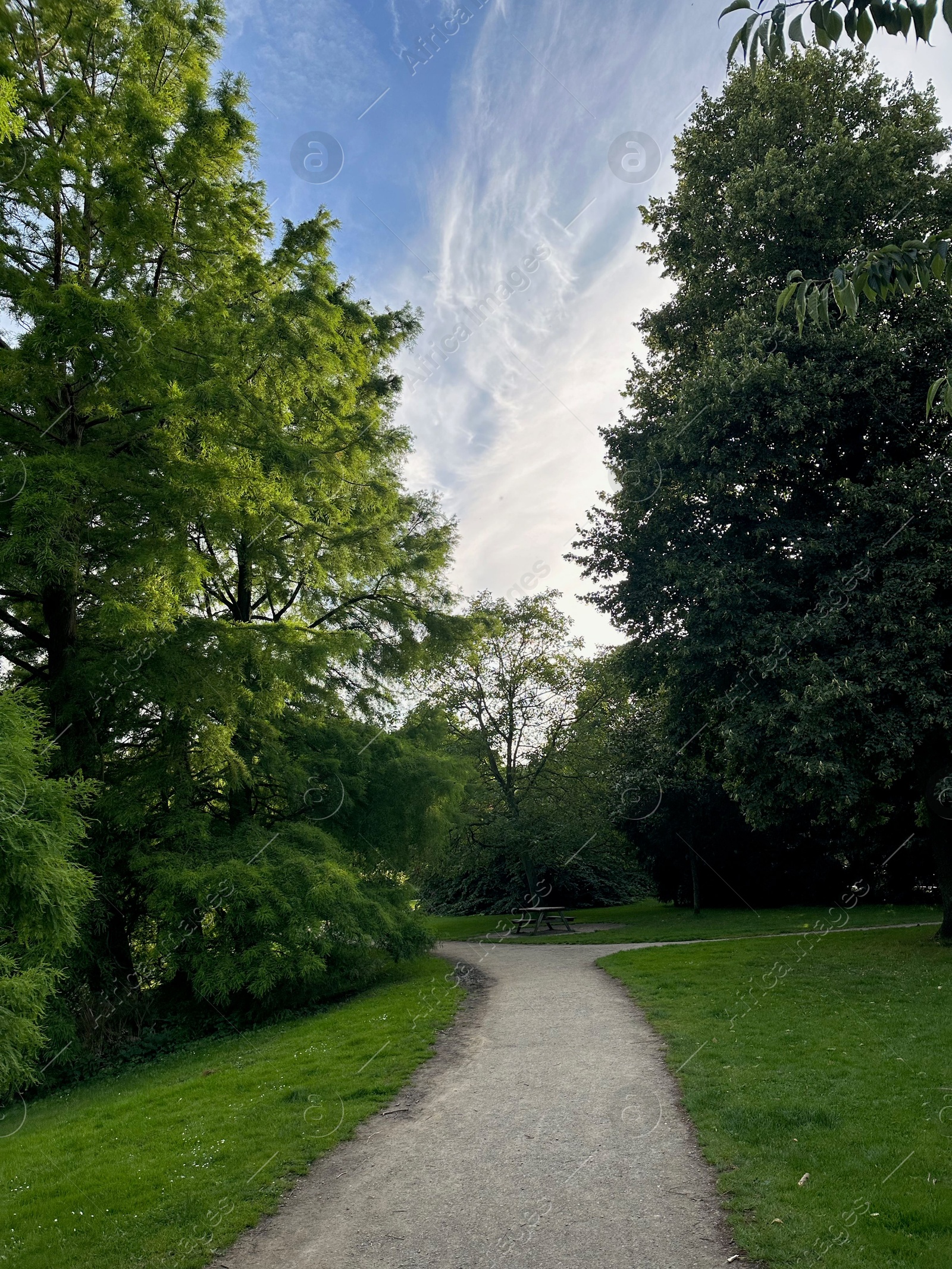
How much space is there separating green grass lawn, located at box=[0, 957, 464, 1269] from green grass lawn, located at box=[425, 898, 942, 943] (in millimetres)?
7299

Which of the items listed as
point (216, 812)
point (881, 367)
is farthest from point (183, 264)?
point (881, 367)

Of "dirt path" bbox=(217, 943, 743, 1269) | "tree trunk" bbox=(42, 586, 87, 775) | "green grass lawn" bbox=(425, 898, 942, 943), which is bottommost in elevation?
"green grass lawn" bbox=(425, 898, 942, 943)

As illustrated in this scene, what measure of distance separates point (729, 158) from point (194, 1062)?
58.8ft

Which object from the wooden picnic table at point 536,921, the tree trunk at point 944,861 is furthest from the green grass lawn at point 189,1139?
the wooden picnic table at point 536,921

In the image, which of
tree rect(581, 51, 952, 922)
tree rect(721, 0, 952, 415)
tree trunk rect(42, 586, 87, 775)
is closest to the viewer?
tree rect(721, 0, 952, 415)

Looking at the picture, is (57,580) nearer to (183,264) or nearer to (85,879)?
(183,264)

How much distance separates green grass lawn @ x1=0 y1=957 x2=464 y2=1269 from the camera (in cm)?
477

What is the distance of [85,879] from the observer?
5.04 m

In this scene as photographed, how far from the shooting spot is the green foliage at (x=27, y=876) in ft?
14.3

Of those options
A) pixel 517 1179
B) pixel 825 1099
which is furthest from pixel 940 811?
pixel 517 1179

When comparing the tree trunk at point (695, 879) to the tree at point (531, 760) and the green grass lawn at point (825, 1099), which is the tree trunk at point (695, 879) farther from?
the green grass lawn at point (825, 1099)

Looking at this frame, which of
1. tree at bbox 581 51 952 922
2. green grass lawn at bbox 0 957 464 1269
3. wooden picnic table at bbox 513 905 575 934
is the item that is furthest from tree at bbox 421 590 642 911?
green grass lawn at bbox 0 957 464 1269

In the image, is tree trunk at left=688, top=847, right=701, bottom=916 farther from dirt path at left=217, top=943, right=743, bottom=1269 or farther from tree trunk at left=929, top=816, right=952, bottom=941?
dirt path at left=217, top=943, right=743, bottom=1269

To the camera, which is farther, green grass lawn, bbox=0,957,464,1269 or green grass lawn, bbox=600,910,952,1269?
green grass lawn, bbox=0,957,464,1269
